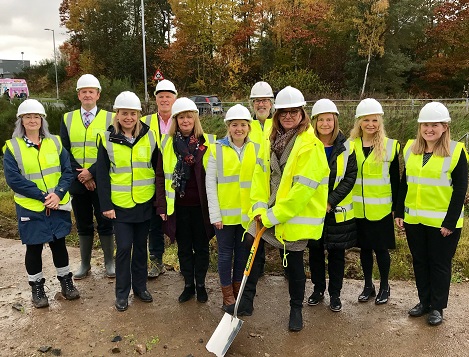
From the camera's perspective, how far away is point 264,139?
147 inches

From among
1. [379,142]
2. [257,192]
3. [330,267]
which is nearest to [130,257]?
[257,192]

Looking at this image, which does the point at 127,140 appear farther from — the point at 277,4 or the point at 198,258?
the point at 277,4

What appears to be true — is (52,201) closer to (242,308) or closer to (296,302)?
(242,308)

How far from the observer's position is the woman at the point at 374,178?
12.6 ft

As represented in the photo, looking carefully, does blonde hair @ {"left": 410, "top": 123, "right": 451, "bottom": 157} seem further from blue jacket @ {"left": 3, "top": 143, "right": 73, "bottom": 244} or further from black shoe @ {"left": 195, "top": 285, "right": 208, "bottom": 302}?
blue jacket @ {"left": 3, "top": 143, "right": 73, "bottom": 244}

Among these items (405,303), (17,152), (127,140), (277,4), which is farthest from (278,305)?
(277,4)

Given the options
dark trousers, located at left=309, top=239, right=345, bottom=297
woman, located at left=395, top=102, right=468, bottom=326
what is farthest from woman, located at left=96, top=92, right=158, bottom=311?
woman, located at left=395, top=102, right=468, bottom=326

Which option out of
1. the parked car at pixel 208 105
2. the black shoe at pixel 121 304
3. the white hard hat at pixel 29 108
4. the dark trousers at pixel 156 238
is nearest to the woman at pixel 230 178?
the black shoe at pixel 121 304

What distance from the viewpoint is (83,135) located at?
177 inches

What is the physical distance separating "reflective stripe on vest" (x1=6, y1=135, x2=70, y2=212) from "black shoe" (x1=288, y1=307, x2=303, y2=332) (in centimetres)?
249

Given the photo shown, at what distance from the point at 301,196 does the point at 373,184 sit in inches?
38.6

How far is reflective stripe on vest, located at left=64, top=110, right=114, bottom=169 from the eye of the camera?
4492 millimetres

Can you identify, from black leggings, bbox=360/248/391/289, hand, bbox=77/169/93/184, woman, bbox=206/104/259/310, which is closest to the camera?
woman, bbox=206/104/259/310

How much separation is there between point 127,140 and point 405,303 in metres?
3.20
